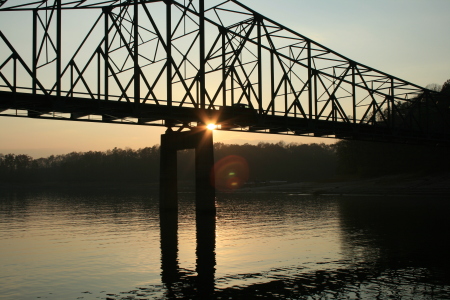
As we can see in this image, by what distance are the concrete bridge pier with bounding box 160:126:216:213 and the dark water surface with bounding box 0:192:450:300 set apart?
783cm

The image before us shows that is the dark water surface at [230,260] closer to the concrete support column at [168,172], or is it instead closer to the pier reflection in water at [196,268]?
the pier reflection in water at [196,268]

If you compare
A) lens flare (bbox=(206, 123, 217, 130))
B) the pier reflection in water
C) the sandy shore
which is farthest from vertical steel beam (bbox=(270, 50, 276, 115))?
the sandy shore

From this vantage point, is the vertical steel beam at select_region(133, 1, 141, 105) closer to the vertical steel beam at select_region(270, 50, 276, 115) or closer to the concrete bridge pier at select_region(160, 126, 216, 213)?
the concrete bridge pier at select_region(160, 126, 216, 213)

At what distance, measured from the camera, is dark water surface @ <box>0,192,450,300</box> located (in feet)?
63.6

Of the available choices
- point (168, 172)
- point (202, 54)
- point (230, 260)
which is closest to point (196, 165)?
point (168, 172)

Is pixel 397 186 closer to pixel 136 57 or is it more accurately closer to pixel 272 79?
pixel 272 79

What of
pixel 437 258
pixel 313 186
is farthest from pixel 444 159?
pixel 437 258

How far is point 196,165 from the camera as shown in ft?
174

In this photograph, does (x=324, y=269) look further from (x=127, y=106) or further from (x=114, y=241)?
(x=127, y=106)

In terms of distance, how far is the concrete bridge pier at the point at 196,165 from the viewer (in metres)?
52.6

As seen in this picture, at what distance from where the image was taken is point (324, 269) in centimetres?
2328

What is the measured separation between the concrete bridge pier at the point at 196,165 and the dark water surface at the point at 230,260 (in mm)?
7834

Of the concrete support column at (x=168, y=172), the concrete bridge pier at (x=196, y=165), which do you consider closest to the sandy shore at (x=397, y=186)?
the concrete bridge pier at (x=196, y=165)

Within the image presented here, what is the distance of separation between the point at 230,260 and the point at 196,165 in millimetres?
27435
